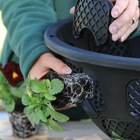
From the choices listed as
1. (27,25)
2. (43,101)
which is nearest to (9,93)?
(27,25)

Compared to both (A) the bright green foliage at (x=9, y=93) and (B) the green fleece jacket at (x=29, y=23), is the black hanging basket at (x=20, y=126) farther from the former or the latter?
(B) the green fleece jacket at (x=29, y=23)

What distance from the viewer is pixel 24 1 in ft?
2.46

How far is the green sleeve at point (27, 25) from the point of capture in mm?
609

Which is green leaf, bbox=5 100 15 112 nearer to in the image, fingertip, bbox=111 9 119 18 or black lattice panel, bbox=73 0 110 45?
A: black lattice panel, bbox=73 0 110 45

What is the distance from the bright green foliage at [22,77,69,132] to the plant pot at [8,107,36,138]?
34 centimetres

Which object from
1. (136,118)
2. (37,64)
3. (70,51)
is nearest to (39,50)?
(37,64)

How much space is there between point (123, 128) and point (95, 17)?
0.27 m

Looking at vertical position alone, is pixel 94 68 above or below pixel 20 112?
above

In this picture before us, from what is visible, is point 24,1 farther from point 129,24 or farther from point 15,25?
point 129,24

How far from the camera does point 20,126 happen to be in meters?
0.83

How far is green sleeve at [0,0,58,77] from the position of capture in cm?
61

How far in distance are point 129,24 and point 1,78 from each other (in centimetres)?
54

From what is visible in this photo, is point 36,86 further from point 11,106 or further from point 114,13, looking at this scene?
point 11,106

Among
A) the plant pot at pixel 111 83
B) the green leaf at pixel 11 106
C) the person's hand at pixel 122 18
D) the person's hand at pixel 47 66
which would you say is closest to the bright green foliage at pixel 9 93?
the green leaf at pixel 11 106
